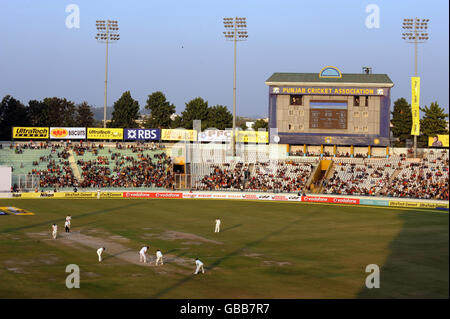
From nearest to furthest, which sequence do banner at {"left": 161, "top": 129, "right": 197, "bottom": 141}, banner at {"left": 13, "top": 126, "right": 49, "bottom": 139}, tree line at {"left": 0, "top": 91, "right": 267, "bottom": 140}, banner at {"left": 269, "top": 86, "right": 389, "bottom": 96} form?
banner at {"left": 269, "top": 86, "right": 389, "bottom": 96}
banner at {"left": 13, "top": 126, "right": 49, "bottom": 139}
banner at {"left": 161, "top": 129, "right": 197, "bottom": 141}
tree line at {"left": 0, "top": 91, "right": 267, "bottom": 140}

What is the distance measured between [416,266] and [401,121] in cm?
8918

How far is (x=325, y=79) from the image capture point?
79875 mm

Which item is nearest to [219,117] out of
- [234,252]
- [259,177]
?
[259,177]

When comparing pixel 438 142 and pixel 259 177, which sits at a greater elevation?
pixel 438 142

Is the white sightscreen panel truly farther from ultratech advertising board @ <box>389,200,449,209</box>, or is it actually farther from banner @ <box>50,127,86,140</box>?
ultratech advertising board @ <box>389,200,449,209</box>

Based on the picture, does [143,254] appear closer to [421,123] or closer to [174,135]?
[174,135]

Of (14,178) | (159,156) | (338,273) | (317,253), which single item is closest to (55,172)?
(14,178)

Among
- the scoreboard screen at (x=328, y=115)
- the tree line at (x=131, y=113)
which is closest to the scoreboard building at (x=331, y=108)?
the scoreboard screen at (x=328, y=115)

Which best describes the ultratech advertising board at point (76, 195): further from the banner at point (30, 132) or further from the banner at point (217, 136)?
the banner at point (217, 136)

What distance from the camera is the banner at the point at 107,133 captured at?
92.4 meters

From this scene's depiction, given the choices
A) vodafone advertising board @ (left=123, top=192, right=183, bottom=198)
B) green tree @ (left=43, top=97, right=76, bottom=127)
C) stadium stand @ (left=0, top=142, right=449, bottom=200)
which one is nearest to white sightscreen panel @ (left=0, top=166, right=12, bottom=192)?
stadium stand @ (left=0, top=142, right=449, bottom=200)

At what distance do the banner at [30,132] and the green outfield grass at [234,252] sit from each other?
106ft

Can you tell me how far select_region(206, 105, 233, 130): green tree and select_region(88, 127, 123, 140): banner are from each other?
127 feet

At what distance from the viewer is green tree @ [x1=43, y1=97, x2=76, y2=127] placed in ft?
413
